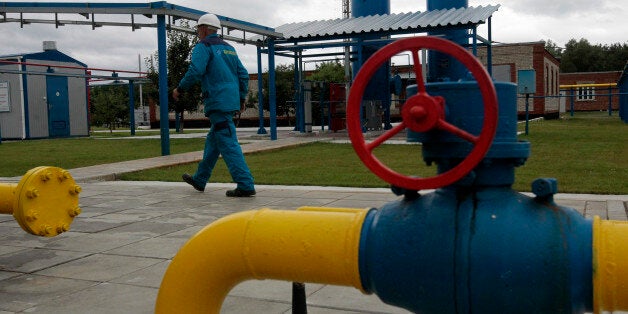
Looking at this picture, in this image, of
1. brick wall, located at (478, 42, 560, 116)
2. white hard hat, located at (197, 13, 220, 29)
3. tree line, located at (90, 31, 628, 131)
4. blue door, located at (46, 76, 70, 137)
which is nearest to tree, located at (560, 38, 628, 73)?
brick wall, located at (478, 42, 560, 116)

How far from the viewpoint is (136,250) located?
13.0ft

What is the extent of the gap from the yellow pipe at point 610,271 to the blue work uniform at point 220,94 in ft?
16.3

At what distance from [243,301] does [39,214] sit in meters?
1.28

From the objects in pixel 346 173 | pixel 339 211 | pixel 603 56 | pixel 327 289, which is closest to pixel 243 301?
pixel 327 289

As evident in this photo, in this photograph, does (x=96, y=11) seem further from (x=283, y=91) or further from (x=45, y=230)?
(x=283, y=91)

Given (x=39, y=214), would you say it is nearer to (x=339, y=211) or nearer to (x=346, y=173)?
(x=339, y=211)

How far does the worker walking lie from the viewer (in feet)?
20.8

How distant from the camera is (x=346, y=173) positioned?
8.30 m

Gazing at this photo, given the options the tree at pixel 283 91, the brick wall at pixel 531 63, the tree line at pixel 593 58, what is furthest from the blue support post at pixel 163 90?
the tree line at pixel 593 58

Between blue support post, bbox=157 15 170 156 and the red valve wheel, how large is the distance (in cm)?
1049

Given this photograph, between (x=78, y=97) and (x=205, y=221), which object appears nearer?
(x=205, y=221)

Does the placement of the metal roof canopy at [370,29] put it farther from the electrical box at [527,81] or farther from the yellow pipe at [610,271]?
the yellow pipe at [610,271]

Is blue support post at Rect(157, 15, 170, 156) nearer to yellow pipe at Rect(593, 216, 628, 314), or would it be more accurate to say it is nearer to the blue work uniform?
the blue work uniform

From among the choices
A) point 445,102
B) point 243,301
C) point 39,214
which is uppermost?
point 445,102
